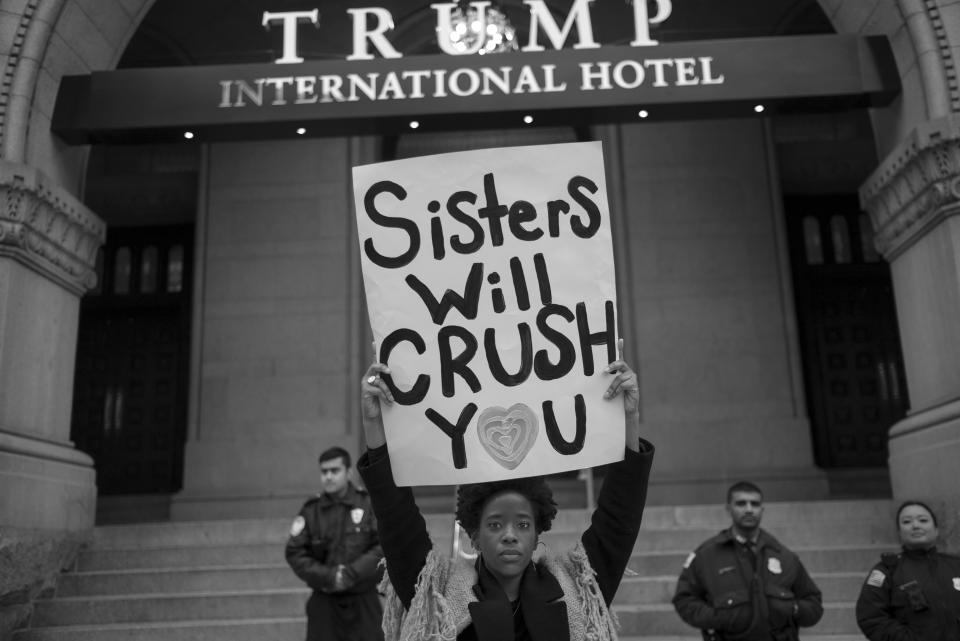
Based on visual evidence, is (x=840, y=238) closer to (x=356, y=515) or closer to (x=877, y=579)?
(x=877, y=579)

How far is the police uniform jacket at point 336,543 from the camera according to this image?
5.95 metres

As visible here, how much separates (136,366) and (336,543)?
909cm

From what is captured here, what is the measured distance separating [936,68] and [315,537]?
6.43 m

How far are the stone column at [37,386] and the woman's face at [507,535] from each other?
6.13m

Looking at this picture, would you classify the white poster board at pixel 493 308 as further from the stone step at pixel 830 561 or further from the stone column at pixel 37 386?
the stone column at pixel 37 386

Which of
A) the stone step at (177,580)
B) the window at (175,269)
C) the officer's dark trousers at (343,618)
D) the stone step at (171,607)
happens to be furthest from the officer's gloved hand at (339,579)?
the window at (175,269)

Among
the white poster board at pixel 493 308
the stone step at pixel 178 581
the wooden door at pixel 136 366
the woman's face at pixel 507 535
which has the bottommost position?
the stone step at pixel 178 581

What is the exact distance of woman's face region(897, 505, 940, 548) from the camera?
5.59m

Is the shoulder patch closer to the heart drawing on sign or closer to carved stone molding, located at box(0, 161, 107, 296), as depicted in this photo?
the heart drawing on sign

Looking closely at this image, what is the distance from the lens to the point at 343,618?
600 cm

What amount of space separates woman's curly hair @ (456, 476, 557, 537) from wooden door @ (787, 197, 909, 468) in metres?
11.2

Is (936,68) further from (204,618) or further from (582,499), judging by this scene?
(204,618)

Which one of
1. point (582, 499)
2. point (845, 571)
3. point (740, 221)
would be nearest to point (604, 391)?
point (845, 571)

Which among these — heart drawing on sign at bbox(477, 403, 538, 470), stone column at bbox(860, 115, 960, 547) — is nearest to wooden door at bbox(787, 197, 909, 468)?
stone column at bbox(860, 115, 960, 547)
